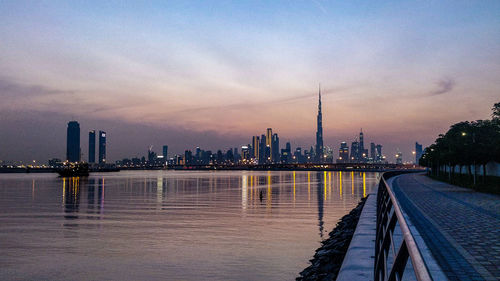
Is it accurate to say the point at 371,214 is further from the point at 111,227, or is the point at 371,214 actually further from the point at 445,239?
the point at 111,227

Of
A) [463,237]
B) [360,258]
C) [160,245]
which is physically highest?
[360,258]

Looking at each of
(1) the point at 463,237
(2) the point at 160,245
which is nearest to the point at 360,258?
(1) the point at 463,237

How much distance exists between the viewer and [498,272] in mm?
9344

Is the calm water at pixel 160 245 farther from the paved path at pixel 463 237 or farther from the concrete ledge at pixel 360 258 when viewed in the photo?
the paved path at pixel 463 237

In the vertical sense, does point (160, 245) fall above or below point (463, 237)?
below

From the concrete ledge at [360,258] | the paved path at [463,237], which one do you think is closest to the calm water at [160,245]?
the concrete ledge at [360,258]

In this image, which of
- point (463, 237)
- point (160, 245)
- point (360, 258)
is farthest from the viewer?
point (160, 245)

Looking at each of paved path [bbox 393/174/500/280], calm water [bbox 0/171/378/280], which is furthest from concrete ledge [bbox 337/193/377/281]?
calm water [bbox 0/171/378/280]

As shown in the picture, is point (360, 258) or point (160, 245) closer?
point (360, 258)

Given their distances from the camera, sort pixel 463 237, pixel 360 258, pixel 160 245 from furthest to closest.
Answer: pixel 160 245
pixel 463 237
pixel 360 258

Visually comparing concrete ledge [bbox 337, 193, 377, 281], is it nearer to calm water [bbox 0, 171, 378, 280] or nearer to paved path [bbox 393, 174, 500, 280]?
paved path [bbox 393, 174, 500, 280]

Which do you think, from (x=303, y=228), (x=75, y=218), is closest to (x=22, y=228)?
(x=75, y=218)

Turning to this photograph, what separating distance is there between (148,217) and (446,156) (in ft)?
141

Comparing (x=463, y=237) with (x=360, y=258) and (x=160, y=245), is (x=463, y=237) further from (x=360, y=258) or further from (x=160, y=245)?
(x=160, y=245)
